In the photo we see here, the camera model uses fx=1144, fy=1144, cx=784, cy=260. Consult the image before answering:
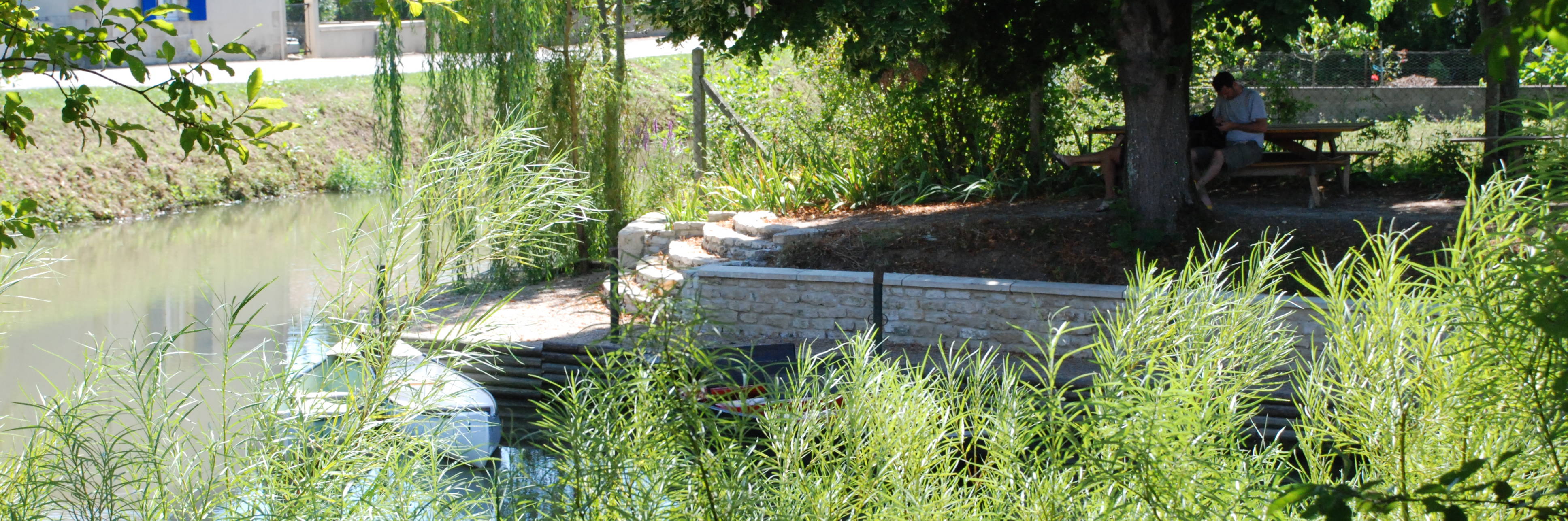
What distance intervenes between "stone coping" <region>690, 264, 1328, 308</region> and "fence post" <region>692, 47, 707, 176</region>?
4.35 m

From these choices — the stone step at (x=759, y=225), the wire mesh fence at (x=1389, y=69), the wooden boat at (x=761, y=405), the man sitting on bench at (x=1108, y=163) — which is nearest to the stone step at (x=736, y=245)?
the stone step at (x=759, y=225)

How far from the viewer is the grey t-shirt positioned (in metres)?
9.09

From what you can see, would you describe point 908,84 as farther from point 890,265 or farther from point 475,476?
point 475,476

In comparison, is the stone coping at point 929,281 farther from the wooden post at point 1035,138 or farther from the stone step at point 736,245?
the wooden post at point 1035,138

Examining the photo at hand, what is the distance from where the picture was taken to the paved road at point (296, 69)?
2009 cm

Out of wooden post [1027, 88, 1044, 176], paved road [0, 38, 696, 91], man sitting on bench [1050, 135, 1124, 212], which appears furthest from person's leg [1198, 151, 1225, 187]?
paved road [0, 38, 696, 91]

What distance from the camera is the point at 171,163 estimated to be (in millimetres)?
18516

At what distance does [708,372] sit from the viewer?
2.60 metres

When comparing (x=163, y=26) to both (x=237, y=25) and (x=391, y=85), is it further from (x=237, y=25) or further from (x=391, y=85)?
(x=237, y=25)

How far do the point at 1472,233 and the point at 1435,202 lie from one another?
7.65m

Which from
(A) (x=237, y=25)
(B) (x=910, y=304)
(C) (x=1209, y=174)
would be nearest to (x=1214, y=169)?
(C) (x=1209, y=174)

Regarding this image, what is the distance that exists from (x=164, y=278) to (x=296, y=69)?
46.7 feet

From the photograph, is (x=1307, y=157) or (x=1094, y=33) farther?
(x=1307, y=157)

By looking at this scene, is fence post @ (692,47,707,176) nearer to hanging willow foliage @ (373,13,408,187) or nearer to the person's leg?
hanging willow foliage @ (373,13,408,187)
